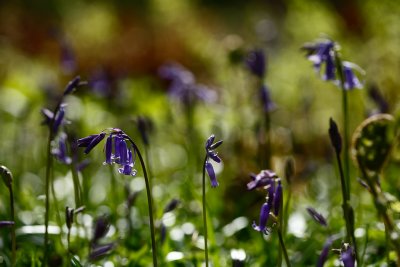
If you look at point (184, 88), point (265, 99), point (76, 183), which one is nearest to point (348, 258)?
point (76, 183)

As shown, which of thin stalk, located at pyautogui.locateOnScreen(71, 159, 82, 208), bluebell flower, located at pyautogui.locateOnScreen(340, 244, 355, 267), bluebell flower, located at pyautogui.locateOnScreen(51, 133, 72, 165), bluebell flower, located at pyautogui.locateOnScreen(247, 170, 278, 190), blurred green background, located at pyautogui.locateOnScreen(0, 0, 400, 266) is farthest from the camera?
blurred green background, located at pyautogui.locateOnScreen(0, 0, 400, 266)

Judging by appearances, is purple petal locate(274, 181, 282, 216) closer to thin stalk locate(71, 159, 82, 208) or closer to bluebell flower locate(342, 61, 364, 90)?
bluebell flower locate(342, 61, 364, 90)

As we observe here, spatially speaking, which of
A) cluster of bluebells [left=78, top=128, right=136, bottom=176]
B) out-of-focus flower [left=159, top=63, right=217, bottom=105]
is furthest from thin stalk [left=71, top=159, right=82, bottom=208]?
out-of-focus flower [left=159, top=63, right=217, bottom=105]

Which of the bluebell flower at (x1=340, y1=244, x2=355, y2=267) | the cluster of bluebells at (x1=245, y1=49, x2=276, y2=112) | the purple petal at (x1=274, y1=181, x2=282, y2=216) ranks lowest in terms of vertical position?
the bluebell flower at (x1=340, y1=244, x2=355, y2=267)

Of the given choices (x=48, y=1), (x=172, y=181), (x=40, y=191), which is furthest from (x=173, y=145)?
(x=48, y=1)

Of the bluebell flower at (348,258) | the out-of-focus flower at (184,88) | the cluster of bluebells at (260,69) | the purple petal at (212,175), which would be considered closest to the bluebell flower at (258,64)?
the cluster of bluebells at (260,69)

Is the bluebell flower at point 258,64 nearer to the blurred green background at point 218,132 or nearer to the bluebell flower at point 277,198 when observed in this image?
the blurred green background at point 218,132

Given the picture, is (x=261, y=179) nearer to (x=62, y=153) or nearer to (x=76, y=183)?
(x=76, y=183)

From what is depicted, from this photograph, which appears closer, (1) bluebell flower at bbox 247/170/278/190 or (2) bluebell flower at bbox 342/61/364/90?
(1) bluebell flower at bbox 247/170/278/190

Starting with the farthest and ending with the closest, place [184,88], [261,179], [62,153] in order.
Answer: [184,88] → [62,153] → [261,179]

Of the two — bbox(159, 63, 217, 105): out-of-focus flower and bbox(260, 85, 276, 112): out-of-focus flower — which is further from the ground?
bbox(159, 63, 217, 105): out-of-focus flower
